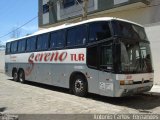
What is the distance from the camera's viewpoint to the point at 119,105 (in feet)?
34.9

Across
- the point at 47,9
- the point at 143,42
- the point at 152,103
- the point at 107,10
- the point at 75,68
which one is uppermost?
the point at 47,9

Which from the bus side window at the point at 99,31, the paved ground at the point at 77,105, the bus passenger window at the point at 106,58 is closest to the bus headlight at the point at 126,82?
the bus passenger window at the point at 106,58

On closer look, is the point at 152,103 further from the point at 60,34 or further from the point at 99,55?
the point at 60,34

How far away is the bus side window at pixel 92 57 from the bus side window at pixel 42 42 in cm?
428

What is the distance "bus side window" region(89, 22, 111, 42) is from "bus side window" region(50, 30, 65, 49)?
7.81ft

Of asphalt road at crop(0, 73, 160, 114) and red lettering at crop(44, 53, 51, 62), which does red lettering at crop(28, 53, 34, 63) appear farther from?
asphalt road at crop(0, 73, 160, 114)

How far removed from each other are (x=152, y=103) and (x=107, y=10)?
10.3 metres

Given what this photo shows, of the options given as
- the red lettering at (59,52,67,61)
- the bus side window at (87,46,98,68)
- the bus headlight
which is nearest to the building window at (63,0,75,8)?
the red lettering at (59,52,67,61)

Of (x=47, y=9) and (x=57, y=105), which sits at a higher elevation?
(x=47, y=9)

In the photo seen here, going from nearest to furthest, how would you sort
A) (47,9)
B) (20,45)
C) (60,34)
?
(60,34), (20,45), (47,9)

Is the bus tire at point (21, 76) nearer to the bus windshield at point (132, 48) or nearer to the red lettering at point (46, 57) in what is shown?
the red lettering at point (46, 57)

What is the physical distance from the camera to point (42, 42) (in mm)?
15984

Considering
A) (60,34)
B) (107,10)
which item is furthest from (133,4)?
(60,34)

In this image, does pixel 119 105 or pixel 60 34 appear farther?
pixel 60 34
